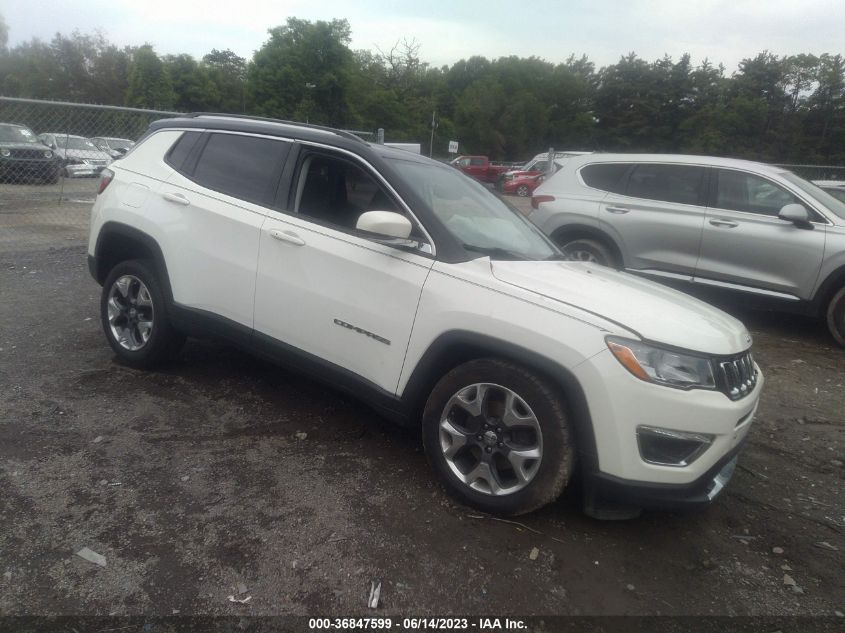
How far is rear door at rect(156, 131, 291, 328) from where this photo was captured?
3.83 metres

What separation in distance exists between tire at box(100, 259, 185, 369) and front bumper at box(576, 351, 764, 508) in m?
2.92

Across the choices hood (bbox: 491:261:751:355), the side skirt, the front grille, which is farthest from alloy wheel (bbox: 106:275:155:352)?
the front grille

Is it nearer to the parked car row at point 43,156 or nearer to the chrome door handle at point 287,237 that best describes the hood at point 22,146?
the parked car row at point 43,156

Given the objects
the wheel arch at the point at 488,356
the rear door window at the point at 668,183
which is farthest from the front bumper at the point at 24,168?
the wheel arch at the point at 488,356

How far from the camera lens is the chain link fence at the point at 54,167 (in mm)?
9039

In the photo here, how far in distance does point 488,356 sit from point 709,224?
4916mm

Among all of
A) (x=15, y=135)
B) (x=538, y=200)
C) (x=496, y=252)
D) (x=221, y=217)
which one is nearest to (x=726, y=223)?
(x=538, y=200)

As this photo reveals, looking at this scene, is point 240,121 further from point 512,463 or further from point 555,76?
point 555,76

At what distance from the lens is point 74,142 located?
10.4 metres

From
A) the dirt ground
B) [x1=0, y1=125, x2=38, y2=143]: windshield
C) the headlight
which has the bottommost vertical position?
the dirt ground

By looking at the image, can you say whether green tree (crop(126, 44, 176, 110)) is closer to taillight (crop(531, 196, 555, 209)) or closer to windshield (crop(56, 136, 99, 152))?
windshield (crop(56, 136, 99, 152))

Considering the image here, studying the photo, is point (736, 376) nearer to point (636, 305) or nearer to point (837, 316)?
point (636, 305)

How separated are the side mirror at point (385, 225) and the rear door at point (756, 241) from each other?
4.92 metres

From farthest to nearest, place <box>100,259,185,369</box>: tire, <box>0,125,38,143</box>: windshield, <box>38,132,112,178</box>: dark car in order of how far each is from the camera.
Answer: <box>0,125,38,143</box>: windshield, <box>38,132,112,178</box>: dark car, <box>100,259,185,369</box>: tire
